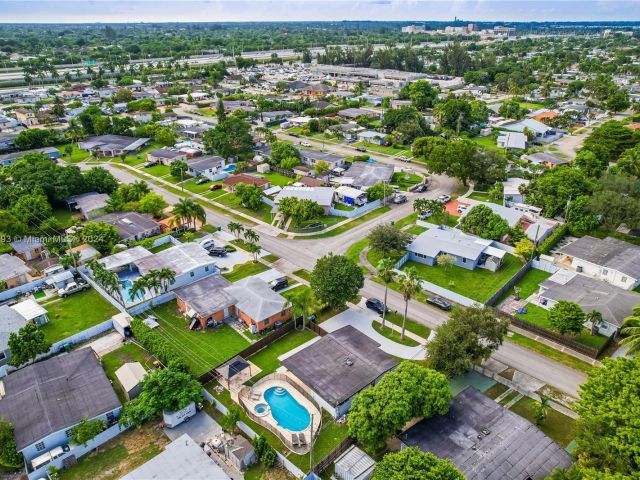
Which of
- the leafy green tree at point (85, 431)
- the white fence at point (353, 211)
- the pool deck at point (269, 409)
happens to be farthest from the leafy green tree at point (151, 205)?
the leafy green tree at point (85, 431)

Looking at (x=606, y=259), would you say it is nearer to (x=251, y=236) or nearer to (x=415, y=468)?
(x=415, y=468)

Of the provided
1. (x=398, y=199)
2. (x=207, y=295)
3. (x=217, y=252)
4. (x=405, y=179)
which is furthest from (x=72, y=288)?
(x=405, y=179)

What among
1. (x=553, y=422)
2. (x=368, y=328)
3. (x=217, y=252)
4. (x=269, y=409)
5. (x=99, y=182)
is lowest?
(x=553, y=422)

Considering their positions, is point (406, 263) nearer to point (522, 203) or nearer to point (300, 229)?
point (300, 229)

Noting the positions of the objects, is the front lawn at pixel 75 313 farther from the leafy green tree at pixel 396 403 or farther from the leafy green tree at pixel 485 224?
the leafy green tree at pixel 485 224

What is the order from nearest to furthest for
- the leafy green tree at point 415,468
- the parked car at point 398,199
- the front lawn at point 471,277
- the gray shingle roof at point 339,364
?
the leafy green tree at point 415,468, the gray shingle roof at point 339,364, the front lawn at point 471,277, the parked car at point 398,199

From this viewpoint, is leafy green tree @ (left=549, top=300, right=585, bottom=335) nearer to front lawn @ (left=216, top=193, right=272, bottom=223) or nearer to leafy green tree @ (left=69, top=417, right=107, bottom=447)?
leafy green tree @ (left=69, top=417, right=107, bottom=447)

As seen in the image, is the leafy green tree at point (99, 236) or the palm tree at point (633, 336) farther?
the leafy green tree at point (99, 236)
